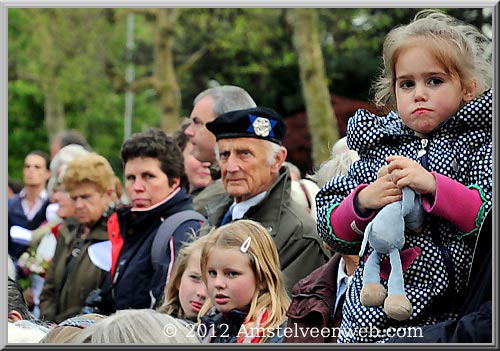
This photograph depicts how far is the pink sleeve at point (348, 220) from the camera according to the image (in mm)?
3031

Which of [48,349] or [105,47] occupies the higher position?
[105,47]

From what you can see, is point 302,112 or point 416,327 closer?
point 416,327

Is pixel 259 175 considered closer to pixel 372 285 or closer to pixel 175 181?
pixel 175 181

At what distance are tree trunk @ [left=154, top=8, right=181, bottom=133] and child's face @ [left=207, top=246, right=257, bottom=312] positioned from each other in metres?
21.8

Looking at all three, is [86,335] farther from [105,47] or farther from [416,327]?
[105,47]

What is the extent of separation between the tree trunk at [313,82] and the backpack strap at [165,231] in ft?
31.7

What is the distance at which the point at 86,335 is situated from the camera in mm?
2885

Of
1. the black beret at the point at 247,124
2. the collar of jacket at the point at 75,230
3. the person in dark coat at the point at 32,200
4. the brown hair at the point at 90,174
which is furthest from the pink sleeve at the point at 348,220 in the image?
the person in dark coat at the point at 32,200

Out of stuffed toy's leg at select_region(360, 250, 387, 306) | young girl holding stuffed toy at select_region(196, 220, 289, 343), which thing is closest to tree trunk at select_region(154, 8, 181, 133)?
young girl holding stuffed toy at select_region(196, 220, 289, 343)

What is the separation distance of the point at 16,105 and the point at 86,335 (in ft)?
118

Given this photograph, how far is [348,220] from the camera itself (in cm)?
306

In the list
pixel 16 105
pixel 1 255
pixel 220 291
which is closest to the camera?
pixel 1 255

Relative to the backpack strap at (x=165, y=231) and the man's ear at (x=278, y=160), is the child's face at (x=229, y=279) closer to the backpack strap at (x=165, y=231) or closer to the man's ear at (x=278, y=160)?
the man's ear at (x=278, y=160)

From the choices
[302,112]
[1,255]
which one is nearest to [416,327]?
[1,255]
